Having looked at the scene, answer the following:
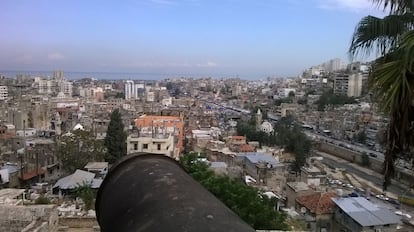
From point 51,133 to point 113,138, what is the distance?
14309mm

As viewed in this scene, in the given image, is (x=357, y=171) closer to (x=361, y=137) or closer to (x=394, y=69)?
(x=361, y=137)

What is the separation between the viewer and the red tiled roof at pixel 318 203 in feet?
51.6

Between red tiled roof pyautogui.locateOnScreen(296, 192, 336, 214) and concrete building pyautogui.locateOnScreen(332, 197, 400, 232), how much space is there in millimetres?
517

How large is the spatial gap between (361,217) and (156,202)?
42.7 feet

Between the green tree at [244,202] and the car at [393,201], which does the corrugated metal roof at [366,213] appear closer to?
the green tree at [244,202]

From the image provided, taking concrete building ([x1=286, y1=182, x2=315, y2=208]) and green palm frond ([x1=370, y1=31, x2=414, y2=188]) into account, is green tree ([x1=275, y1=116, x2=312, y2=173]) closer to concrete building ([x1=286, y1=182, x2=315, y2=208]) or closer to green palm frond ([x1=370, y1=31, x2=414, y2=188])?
concrete building ([x1=286, y1=182, x2=315, y2=208])

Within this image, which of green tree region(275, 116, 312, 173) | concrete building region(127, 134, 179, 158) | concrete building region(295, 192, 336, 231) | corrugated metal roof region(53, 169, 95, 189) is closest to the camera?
concrete building region(295, 192, 336, 231)

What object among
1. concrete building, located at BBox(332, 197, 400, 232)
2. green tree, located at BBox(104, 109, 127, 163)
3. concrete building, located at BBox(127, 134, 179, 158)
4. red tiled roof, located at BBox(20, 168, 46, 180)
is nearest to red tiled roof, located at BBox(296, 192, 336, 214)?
concrete building, located at BBox(332, 197, 400, 232)

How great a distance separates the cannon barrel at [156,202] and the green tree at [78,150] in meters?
19.4

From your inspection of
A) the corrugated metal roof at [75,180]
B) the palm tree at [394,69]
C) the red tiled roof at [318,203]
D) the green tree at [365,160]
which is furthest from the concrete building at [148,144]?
the palm tree at [394,69]

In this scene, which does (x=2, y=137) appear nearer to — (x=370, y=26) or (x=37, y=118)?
(x=37, y=118)

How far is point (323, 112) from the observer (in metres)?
63.9

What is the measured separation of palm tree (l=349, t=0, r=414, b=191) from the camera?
1.71 m

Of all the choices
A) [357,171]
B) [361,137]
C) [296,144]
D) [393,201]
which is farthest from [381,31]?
[361,137]
